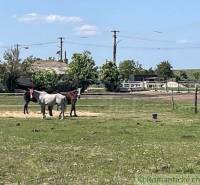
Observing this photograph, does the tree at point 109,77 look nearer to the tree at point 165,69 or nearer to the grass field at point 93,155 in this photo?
the tree at point 165,69

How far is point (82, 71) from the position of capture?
88875 millimetres

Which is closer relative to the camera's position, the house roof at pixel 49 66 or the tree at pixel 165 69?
the house roof at pixel 49 66

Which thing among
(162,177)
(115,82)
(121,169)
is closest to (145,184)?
(162,177)

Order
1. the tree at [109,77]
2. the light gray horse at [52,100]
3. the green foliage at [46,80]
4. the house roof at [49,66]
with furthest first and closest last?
1. the house roof at [49,66]
2. the tree at [109,77]
3. the green foliage at [46,80]
4. the light gray horse at [52,100]

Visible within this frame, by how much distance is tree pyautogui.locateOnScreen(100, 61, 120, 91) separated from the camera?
91562 mm

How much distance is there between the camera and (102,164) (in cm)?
1355

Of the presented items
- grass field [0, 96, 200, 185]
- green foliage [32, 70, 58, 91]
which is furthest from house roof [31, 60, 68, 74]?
grass field [0, 96, 200, 185]

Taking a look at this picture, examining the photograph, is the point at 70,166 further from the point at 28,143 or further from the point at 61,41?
the point at 61,41

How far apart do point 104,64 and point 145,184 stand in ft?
277

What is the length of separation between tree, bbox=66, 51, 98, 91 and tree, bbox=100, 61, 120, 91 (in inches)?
44.4

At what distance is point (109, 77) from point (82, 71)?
5056 millimetres

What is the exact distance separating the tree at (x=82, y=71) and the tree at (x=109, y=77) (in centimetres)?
113

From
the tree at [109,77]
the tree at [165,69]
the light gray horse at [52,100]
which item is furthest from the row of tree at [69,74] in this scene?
the tree at [165,69]

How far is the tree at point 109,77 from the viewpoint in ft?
300
